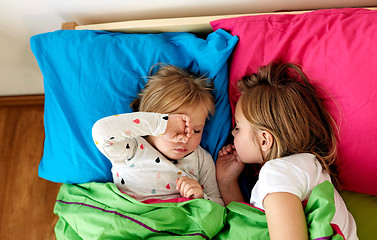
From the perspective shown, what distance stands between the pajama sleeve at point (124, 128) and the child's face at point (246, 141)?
0.23 meters

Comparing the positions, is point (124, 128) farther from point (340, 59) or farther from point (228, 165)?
point (340, 59)

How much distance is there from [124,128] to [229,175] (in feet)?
1.29

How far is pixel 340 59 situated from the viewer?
0.99 metres

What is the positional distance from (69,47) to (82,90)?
0.15m

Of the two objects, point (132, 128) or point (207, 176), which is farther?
point (207, 176)

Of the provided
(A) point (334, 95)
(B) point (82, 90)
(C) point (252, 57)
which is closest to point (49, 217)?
(B) point (82, 90)

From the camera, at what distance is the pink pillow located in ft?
3.19

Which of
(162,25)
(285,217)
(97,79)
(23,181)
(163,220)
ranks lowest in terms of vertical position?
(23,181)

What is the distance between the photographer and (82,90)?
1116 millimetres

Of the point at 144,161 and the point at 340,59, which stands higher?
the point at 340,59

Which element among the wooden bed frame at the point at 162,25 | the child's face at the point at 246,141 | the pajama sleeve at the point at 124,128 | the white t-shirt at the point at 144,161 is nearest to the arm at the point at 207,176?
the white t-shirt at the point at 144,161

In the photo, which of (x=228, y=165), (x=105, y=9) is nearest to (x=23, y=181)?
(x=105, y=9)

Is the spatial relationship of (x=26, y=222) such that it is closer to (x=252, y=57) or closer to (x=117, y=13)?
(x=117, y=13)

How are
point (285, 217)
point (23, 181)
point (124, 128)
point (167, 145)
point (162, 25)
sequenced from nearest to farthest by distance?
1. point (285, 217)
2. point (124, 128)
3. point (167, 145)
4. point (162, 25)
5. point (23, 181)
